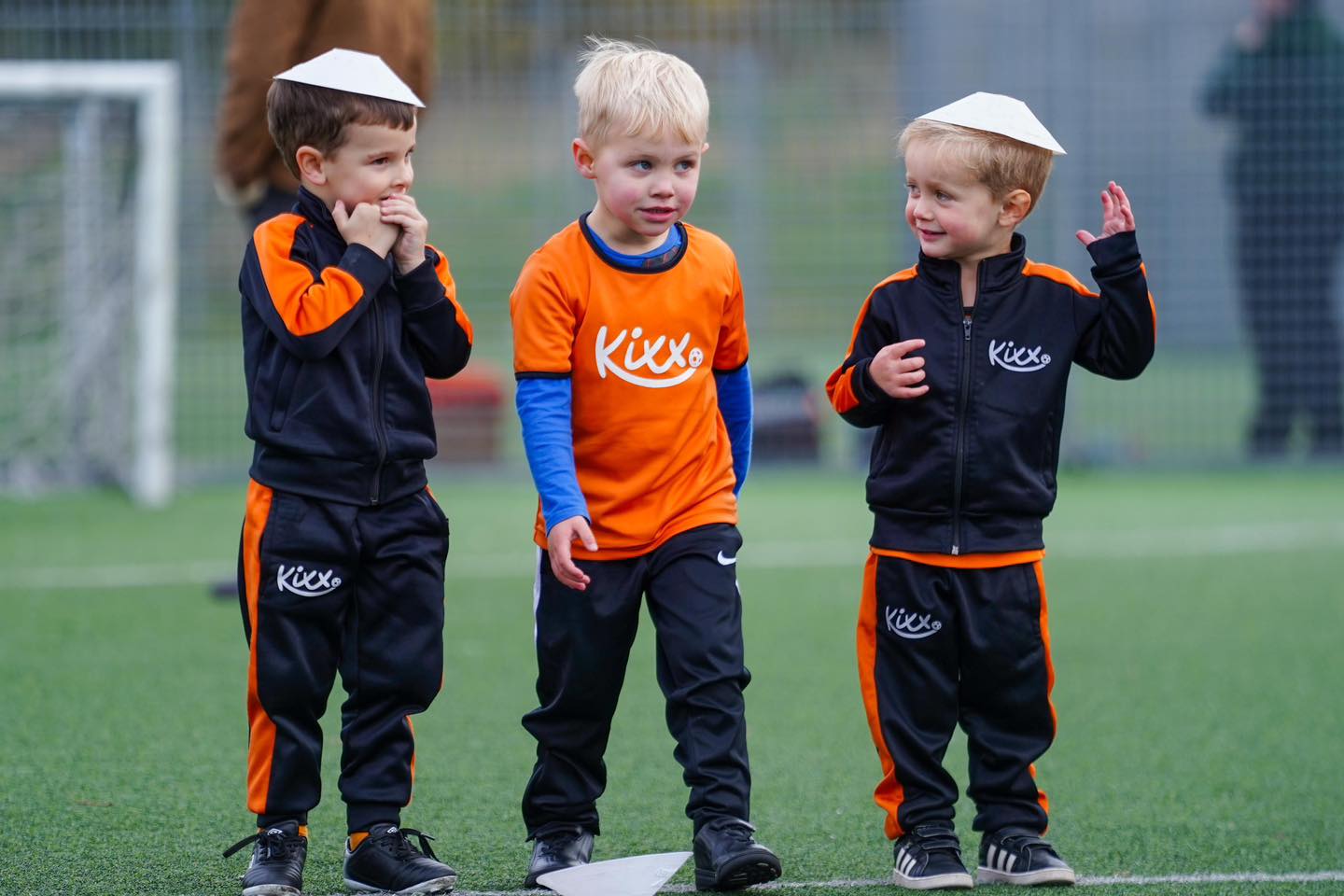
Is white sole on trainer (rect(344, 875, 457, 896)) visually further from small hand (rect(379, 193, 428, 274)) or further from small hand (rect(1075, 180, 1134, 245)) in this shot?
small hand (rect(1075, 180, 1134, 245))

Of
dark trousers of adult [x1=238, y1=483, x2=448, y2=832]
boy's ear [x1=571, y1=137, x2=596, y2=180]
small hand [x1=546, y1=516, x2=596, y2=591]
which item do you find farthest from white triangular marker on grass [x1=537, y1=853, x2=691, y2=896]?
boy's ear [x1=571, y1=137, x2=596, y2=180]

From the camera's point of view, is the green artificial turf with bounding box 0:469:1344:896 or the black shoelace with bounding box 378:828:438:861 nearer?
the black shoelace with bounding box 378:828:438:861

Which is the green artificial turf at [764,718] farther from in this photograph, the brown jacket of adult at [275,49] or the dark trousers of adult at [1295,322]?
the dark trousers of adult at [1295,322]

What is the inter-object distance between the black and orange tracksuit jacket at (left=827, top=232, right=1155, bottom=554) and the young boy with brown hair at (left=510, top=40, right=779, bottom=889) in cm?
27

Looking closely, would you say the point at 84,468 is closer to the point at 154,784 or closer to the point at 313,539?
the point at 154,784

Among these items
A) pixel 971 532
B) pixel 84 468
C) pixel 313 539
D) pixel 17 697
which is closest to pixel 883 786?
pixel 971 532

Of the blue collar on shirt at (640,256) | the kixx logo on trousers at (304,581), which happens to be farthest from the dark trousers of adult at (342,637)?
the blue collar on shirt at (640,256)

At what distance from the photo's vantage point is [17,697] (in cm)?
390

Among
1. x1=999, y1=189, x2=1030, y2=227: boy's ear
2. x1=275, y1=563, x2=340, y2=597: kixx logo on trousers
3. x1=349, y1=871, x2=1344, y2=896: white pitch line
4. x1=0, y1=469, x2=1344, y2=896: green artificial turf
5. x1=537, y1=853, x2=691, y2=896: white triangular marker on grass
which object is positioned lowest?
x1=0, y1=469, x2=1344, y2=896: green artificial turf

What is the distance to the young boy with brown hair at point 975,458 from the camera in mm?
2674

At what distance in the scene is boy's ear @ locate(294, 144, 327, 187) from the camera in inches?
104

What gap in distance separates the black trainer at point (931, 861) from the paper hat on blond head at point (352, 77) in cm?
133

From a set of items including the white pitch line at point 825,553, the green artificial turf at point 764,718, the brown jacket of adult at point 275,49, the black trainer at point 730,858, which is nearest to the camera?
the black trainer at point 730,858

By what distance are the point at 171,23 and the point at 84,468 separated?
2.13 meters
